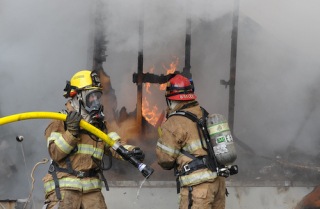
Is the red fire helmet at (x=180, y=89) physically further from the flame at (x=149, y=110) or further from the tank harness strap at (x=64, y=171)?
the flame at (x=149, y=110)

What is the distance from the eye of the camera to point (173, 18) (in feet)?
30.7

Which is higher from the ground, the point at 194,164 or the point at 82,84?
the point at 82,84

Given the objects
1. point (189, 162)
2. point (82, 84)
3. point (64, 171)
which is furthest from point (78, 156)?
point (189, 162)

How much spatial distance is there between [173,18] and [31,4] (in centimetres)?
184

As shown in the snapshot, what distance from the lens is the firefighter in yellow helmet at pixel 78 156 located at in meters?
6.47

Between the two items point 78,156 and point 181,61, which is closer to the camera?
point 78,156

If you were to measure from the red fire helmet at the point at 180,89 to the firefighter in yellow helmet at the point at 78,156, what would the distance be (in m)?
0.76

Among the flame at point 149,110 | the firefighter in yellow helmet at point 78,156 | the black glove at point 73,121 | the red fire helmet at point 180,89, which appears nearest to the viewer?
the black glove at point 73,121

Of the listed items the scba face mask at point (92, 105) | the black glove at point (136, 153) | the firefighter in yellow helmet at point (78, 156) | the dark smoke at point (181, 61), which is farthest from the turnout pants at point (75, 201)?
the dark smoke at point (181, 61)

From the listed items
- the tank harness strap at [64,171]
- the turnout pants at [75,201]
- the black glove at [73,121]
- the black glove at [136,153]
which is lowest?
the turnout pants at [75,201]

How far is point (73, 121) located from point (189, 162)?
1.27 metres

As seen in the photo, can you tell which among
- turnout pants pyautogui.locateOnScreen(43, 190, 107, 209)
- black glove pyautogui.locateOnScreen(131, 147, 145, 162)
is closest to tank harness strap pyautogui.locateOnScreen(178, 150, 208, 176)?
black glove pyautogui.locateOnScreen(131, 147, 145, 162)

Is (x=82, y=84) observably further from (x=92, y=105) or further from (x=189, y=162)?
(x=189, y=162)

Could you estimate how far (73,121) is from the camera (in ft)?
20.4
